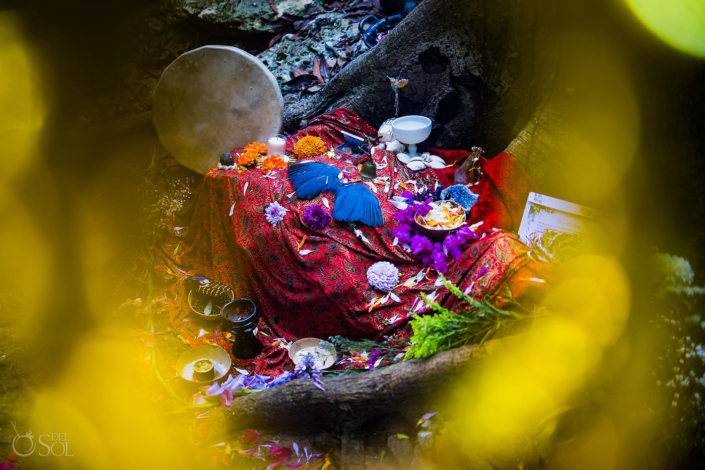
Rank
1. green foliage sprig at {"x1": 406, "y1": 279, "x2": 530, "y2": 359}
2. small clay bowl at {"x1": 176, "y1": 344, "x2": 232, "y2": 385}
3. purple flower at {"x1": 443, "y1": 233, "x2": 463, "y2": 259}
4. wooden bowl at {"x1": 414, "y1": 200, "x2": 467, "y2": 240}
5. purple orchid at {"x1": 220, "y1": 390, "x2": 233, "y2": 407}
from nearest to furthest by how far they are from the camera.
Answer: green foliage sprig at {"x1": 406, "y1": 279, "x2": 530, "y2": 359}, purple orchid at {"x1": 220, "y1": 390, "x2": 233, "y2": 407}, small clay bowl at {"x1": 176, "y1": 344, "x2": 232, "y2": 385}, purple flower at {"x1": 443, "y1": 233, "x2": 463, "y2": 259}, wooden bowl at {"x1": 414, "y1": 200, "x2": 467, "y2": 240}

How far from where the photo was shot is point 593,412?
218 cm

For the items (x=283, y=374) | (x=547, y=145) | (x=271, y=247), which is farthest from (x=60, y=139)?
(x=547, y=145)

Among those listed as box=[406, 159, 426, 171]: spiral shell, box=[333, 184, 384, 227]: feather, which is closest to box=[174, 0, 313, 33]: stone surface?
box=[406, 159, 426, 171]: spiral shell

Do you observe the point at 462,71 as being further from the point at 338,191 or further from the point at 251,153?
the point at 251,153

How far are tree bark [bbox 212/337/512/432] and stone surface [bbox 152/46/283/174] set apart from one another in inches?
103

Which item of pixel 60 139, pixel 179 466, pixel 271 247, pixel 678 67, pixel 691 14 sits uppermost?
pixel 691 14

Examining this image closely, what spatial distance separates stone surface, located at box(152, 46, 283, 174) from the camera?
13.7ft

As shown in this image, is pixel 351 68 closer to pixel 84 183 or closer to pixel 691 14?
pixel 84 183

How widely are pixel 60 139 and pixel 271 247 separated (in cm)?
172

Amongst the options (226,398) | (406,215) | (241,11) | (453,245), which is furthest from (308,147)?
(241,11)

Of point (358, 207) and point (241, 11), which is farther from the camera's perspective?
point (241, 11)

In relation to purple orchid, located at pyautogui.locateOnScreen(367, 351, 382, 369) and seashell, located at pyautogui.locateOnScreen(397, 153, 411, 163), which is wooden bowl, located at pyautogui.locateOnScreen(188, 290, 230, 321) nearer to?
purple orchid, located at pyautogui.locateOnScreen(367, 351, 382, 369)

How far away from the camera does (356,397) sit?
2600mm

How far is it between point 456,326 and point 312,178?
75.7 inches
